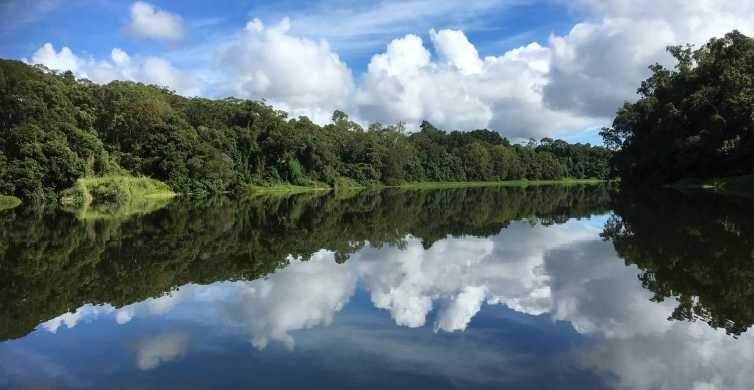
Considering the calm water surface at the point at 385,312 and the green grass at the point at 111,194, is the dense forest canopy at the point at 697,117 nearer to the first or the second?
the calm water surface at the point at 385,312

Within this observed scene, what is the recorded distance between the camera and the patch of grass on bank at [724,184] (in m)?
45.7

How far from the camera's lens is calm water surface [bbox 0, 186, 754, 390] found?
7.02m

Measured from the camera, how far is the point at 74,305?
35.8ft

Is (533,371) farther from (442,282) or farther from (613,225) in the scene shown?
(613,225)

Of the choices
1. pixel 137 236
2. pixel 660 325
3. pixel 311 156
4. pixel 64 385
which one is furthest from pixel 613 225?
pixel 311 156

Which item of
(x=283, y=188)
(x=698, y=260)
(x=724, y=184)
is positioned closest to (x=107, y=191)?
(x=283, y=188)

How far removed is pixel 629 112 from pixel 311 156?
50.1 meters

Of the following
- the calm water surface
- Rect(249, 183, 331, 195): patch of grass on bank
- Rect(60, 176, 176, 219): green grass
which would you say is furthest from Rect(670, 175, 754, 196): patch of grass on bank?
Rect(249, 183, 331, 195): patch of grass on bank

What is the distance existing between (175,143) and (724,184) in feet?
197

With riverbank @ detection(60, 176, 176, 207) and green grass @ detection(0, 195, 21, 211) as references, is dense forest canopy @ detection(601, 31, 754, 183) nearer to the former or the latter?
riverbank @ detection(60, 176, 176, 207)

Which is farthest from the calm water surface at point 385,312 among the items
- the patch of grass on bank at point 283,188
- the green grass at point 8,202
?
the patch of grass on bank at point 283,188

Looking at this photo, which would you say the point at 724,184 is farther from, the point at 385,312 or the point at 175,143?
the point at 175,143

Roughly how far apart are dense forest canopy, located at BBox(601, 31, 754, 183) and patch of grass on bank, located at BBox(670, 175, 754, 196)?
106cm

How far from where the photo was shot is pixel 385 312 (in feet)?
32.9
